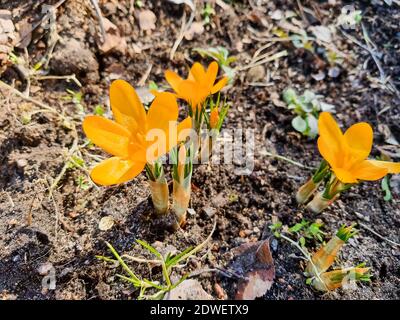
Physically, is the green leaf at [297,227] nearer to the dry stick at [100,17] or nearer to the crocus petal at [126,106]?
the crocus petal at [126,106]

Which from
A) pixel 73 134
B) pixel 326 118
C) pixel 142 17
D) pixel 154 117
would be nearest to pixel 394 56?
pixel 326 118

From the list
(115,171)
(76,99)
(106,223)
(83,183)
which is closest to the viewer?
(115,171)

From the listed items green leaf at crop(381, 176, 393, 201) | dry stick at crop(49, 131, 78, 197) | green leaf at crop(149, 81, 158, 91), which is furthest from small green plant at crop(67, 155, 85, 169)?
green leaf at crop(381, 176, 393, 201)

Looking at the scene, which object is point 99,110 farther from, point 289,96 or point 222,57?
point 289,96

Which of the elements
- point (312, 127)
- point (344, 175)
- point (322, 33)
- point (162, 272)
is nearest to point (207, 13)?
point (322, 33)

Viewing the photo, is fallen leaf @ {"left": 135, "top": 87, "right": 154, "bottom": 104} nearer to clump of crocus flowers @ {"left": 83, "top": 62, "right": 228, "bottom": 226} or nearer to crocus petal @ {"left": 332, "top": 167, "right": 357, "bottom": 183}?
clump of crocus flowers @ {"left": 83, "top": 62, "right": 228, "bottom": 226}

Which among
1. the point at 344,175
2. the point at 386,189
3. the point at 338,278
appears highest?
the point at 344,175

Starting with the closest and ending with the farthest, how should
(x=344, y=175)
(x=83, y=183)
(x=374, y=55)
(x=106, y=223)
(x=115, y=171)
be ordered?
(x=115, y=171) < (x=344, y=175) < (x=106, y=223) < (x=83, y=183) < (x=374, y=55)

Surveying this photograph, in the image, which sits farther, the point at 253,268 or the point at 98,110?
the point at 98,110

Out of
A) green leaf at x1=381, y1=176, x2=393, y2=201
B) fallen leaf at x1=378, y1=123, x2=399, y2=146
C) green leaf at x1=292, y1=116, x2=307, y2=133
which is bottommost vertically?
green leaf at x1=381, y1=176, x2=393, y2=201
